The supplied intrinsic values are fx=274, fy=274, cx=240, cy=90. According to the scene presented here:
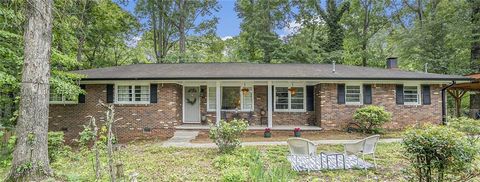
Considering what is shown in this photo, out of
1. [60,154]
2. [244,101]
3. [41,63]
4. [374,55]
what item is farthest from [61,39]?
[374,55]

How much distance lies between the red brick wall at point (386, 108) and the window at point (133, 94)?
24.1 feet

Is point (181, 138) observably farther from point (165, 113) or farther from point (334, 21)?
point (334, 21)

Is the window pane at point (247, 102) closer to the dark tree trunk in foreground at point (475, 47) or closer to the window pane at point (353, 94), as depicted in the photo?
the window pane at point (353, 94)

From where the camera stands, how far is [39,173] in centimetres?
516

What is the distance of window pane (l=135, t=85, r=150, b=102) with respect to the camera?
37.3 feet

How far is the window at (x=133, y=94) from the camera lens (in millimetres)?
11375

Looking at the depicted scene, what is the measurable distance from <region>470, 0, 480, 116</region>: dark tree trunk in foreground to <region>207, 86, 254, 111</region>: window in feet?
45.4

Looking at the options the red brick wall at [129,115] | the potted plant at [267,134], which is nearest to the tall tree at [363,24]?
the potted plant at [267,134]

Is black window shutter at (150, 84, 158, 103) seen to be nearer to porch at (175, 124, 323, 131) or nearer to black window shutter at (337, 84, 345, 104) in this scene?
porch at (175, 124, 323, 131)

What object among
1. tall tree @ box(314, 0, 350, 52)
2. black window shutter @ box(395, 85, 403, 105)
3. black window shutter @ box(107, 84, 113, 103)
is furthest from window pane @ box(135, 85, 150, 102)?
tall tree @ box(314, 0, 350, 52)

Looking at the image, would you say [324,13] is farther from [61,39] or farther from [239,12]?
[61,39]

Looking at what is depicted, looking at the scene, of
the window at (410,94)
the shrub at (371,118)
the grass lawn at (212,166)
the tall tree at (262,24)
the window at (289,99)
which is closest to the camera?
the grass lawn at (212,166)

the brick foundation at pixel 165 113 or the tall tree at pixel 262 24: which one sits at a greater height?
the tall tree at pixel 262 24

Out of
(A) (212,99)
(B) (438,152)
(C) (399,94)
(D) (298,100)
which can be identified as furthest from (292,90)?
(B) (438,152)
